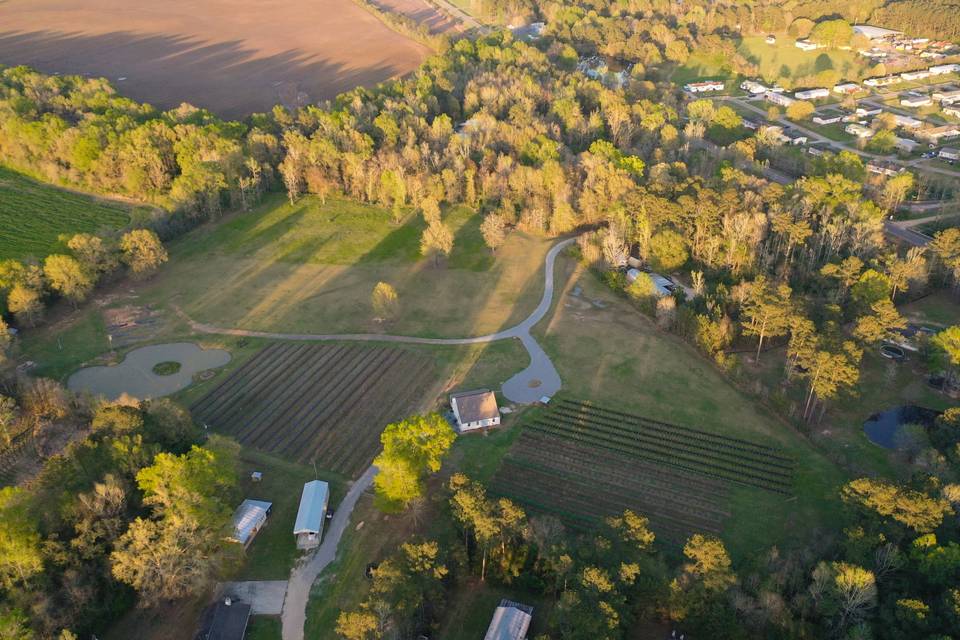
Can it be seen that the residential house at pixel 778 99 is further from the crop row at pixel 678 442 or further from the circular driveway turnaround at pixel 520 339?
the crop row at pixel 678 442

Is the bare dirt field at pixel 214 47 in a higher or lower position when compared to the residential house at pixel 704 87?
higher

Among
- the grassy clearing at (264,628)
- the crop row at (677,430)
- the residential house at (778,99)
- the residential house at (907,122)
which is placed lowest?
the grassy clearing at (264,628)

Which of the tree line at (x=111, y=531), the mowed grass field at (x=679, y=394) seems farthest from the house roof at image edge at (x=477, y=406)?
the tree line at (x=111, y=531)

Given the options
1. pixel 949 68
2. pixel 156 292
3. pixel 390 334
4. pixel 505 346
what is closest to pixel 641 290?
pixel 505 346

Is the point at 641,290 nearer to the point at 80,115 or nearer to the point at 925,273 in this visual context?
the point at 925,273

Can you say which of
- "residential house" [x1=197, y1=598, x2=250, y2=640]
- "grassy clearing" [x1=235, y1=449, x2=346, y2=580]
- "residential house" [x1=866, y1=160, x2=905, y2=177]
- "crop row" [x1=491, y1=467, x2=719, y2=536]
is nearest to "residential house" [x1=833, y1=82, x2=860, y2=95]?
"residential house" [x1=866, y1=160, x2=905, y2=177]
